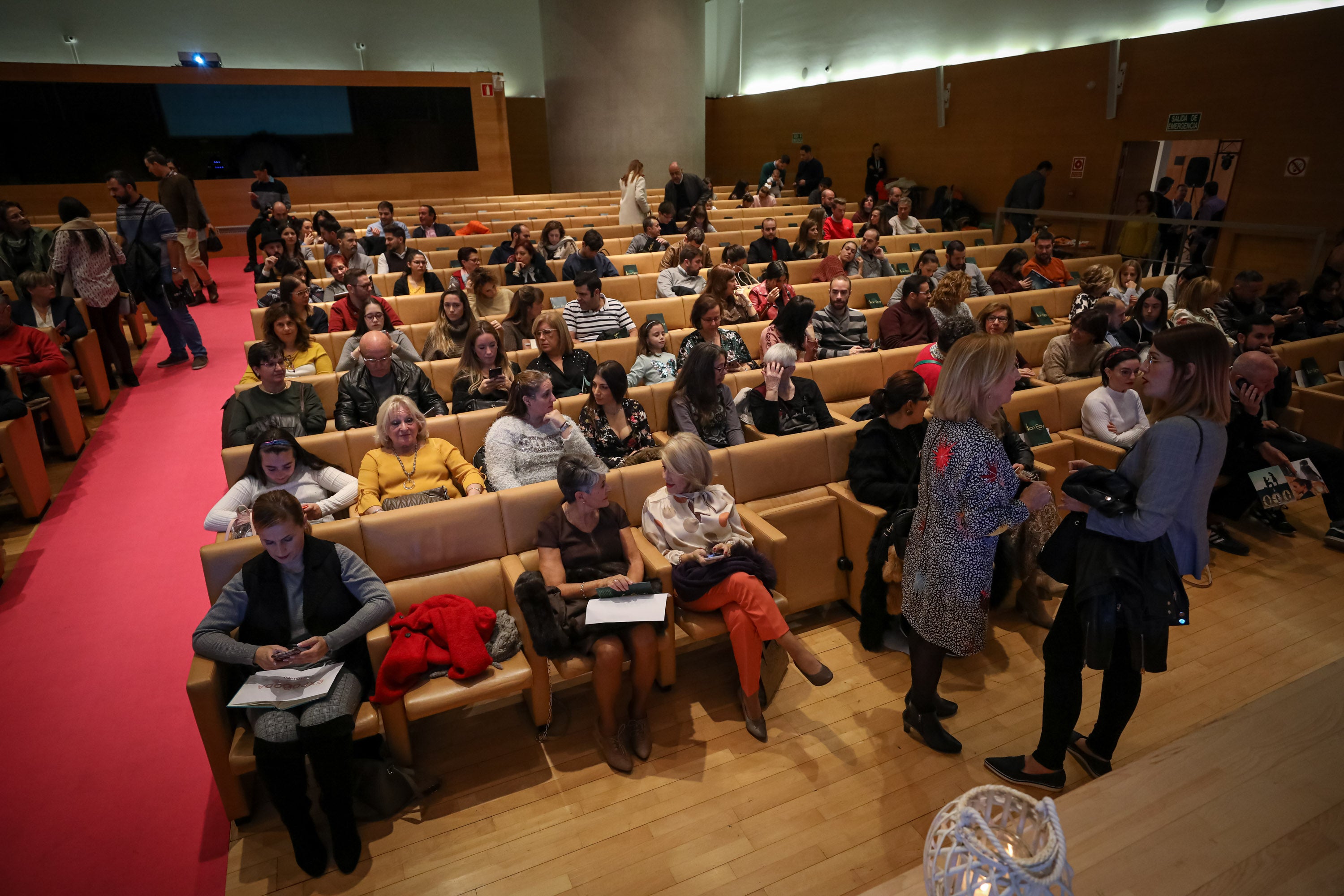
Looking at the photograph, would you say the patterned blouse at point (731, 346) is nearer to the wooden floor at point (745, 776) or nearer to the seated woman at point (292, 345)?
the wooden floor at point (745, 776)

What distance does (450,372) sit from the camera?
4.48 m

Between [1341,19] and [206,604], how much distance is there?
33.1ft

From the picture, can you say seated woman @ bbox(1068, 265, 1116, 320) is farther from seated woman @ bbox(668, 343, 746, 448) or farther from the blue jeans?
the blue jeans

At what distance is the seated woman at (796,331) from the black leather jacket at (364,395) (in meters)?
2.08

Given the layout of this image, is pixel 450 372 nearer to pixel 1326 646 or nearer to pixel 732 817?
pixel 732 817

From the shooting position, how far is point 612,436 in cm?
371

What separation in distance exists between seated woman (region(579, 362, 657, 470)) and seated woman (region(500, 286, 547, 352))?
1.40m

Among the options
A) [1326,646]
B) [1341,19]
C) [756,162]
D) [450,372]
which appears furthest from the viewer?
[756,162]

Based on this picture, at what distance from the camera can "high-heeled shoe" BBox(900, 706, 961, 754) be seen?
8.54ft

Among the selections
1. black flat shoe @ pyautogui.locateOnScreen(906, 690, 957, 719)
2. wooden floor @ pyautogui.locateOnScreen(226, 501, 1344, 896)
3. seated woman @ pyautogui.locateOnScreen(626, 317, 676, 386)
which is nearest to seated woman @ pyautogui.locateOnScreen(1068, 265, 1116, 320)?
wooden floor @ pyautogui.locateOnScreen(226, 501, 1344, 896)

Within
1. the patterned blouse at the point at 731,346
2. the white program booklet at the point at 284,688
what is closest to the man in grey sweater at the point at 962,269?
the patterned blouse at the point at 731,346

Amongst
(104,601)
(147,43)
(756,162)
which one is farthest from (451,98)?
(104,601)

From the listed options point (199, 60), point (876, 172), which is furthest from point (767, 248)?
point (199, 60)

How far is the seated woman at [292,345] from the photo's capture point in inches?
169
